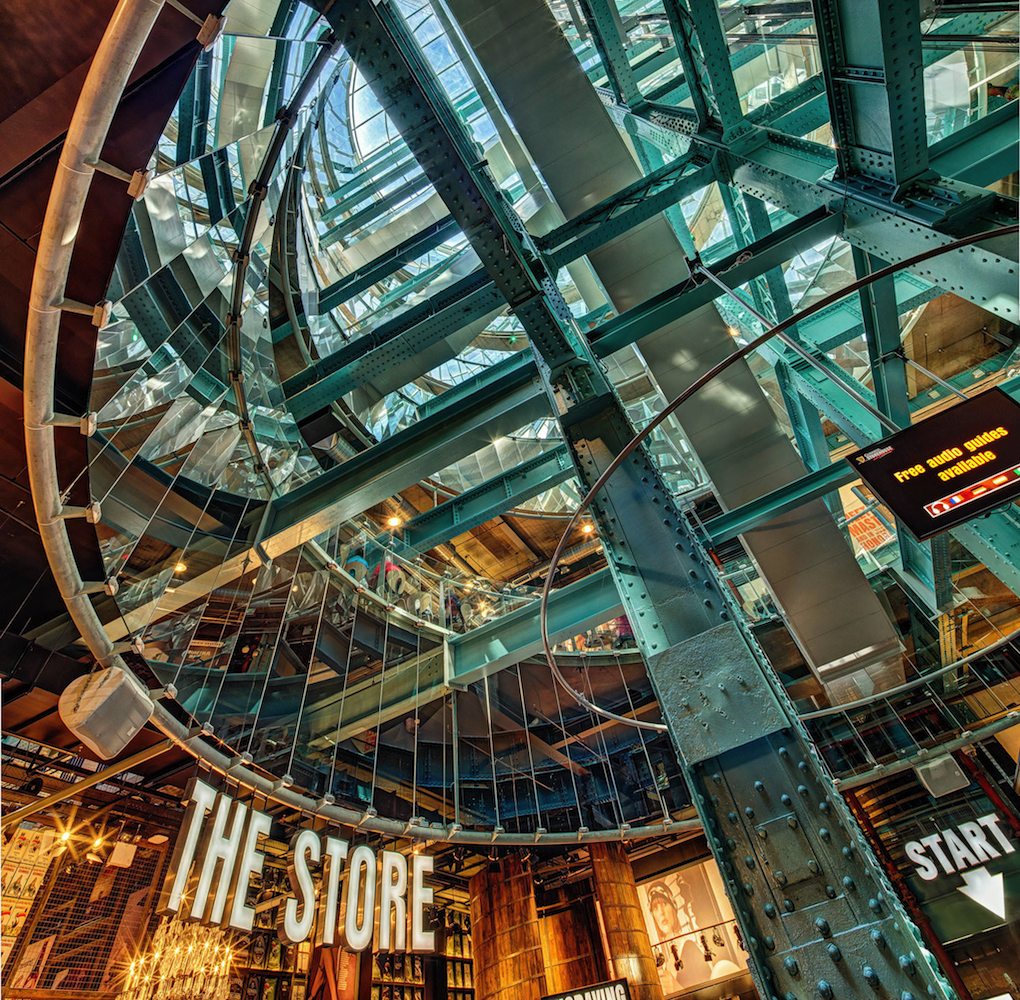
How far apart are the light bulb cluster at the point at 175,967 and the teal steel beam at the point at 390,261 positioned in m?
11.4

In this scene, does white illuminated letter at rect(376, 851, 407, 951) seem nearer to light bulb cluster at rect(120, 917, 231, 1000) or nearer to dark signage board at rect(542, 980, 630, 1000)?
light bulb cluster at rect(120, 917, 231, 1000)

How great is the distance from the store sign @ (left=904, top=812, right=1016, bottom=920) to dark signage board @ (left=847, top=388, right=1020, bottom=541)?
49.7 ft

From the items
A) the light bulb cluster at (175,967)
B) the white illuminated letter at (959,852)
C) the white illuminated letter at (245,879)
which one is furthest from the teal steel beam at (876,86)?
the white illuminated letter at (959,852)

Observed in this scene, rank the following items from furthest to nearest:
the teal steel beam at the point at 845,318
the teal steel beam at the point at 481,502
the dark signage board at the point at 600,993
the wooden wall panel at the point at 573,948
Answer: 1. the wooden wall panel at the point at 573,948
2. the dark signage board at the point at 600,993
3. the teal steel beam at the point at 481,502
4. the teal steel beam at the point at 845,318

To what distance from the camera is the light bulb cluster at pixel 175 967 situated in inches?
379

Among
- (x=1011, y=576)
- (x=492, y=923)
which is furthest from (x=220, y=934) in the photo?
(x=1011, y=576)

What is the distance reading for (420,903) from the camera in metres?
8.98

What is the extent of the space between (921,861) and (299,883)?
16.2 metres

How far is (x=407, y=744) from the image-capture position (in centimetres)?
1368

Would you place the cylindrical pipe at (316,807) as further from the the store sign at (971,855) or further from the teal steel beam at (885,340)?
the teal steel beam at (885,340)

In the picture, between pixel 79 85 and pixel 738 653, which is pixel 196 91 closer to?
pixel 79 85

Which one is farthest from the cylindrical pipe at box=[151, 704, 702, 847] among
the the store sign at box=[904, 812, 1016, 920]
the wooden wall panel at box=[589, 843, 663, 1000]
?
the the store sign at box=[904, 812, 1016, 920]

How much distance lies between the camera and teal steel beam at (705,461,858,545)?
26.6ft

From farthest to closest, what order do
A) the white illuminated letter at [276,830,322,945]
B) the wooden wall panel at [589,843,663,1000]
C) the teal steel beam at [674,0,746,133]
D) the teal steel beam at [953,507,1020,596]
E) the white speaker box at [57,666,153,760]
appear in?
the wooden wall panel at [589,843,663,1000] < the teal steel beam at [953,507,1020,596] < the white illuminated letter at [276,830,322,945] < the teal steel beam at [674,0,746,133] < the white speaker box at [57,666,153,760]
